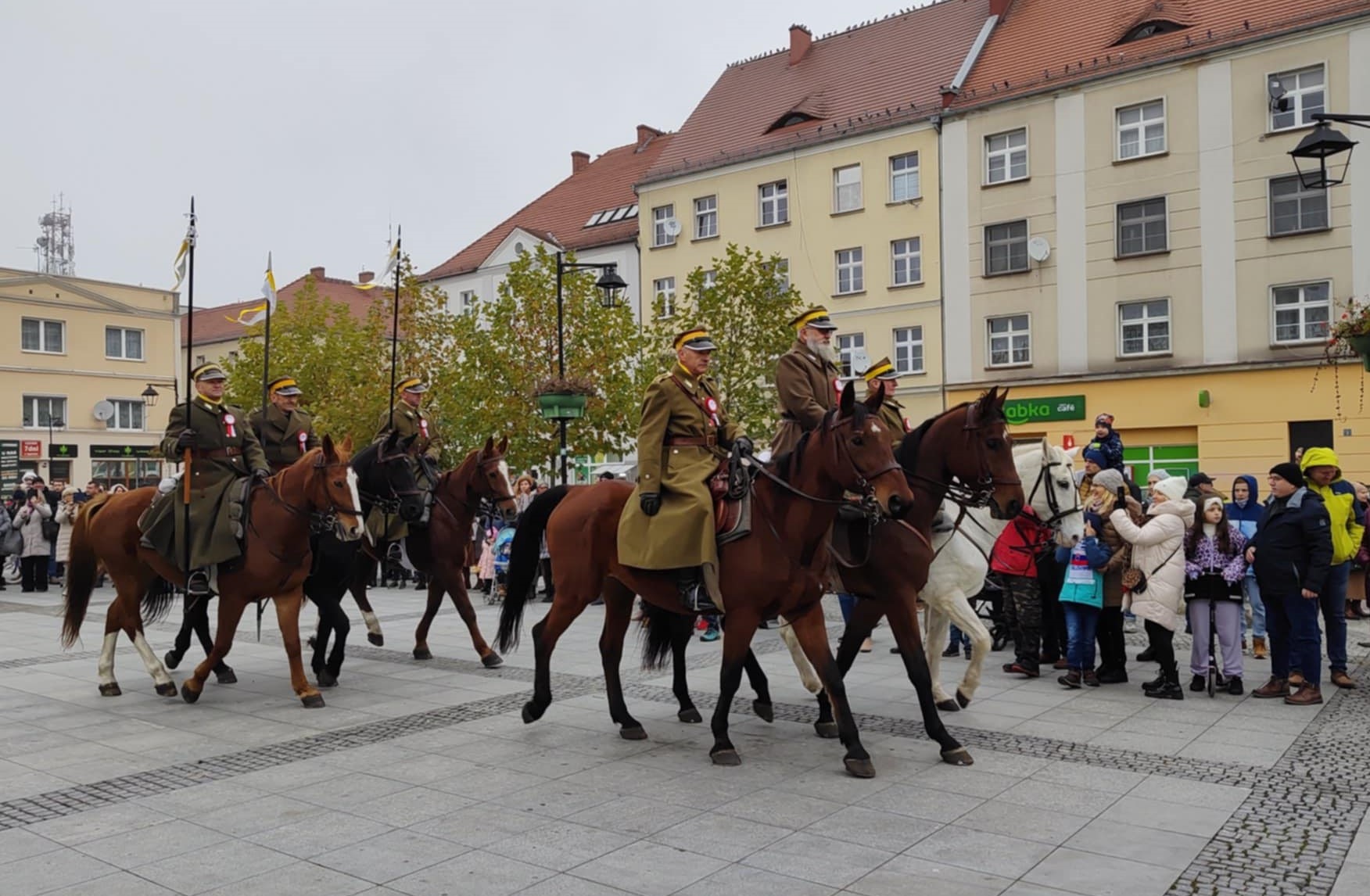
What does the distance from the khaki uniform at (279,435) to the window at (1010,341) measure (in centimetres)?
2384

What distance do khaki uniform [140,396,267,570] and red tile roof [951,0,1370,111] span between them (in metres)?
26.4

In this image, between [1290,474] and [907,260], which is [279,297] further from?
[1290,474]

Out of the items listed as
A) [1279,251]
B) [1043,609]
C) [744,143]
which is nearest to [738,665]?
[1043,609]

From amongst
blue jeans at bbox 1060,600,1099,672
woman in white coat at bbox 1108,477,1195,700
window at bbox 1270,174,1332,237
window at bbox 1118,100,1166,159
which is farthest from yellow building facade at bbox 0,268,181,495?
woman in white coat at bbox 1108,477,1195,700

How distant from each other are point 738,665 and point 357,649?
256 inches

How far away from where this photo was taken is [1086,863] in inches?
199

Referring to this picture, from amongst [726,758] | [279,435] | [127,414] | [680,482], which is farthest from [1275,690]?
[127,414]

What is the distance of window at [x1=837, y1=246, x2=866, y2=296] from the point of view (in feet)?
114

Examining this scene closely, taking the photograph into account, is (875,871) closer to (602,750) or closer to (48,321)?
(602,750)

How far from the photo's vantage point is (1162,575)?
9156 millimetres

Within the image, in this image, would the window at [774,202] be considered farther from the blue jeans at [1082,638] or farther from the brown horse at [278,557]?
the brown horse at [278,557]

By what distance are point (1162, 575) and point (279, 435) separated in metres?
8.18

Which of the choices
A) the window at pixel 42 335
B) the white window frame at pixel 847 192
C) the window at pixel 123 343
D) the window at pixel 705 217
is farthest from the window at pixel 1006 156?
the window at pixel 42 335

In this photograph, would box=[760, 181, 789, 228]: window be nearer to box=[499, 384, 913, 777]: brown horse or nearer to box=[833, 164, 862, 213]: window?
box=[833, 164, 862, 213]: window
